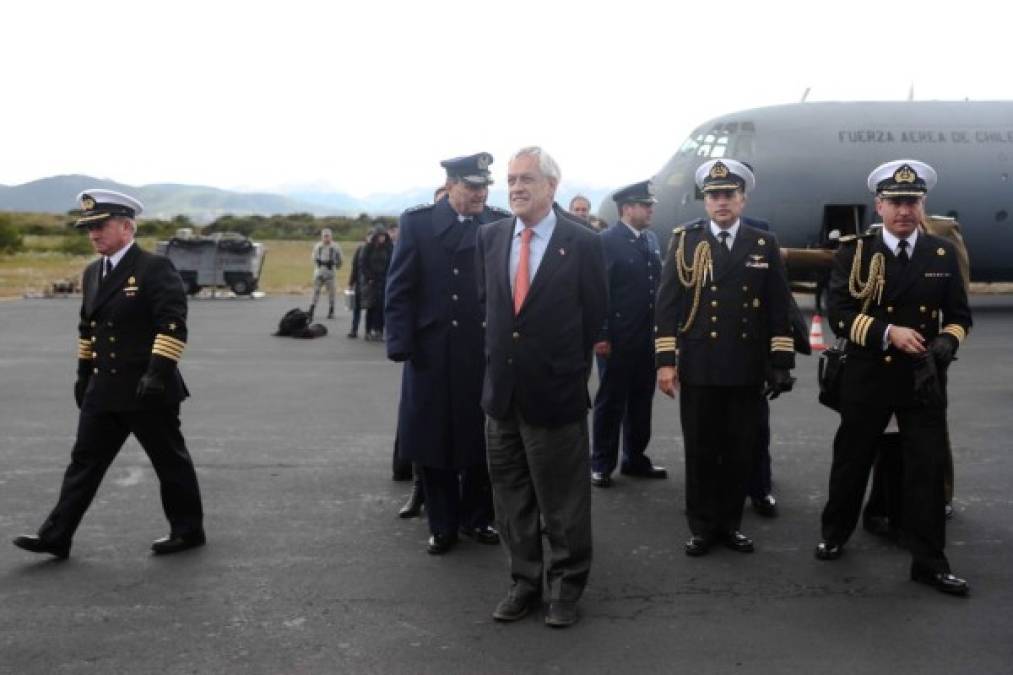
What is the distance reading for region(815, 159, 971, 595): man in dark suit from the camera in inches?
195

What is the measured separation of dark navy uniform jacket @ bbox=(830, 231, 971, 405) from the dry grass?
25.1 metres

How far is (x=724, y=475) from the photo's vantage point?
18.2 feet

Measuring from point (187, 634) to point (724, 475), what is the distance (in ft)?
9.12

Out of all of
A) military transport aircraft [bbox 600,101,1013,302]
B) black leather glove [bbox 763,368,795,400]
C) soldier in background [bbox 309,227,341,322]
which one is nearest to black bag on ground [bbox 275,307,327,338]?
soldier in background [bbox 309,227,341,322]

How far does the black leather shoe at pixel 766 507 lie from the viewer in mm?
6184

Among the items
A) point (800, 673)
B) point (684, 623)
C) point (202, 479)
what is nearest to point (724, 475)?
point (684, 623)

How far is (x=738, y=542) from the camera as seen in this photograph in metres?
5.48

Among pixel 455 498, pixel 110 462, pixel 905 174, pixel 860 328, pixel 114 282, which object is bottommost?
pixel 455 498

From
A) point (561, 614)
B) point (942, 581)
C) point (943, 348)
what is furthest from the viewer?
point (943, 348)

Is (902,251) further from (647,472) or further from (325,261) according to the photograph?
(325,261)

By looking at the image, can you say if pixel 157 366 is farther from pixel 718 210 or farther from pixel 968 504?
pixel 968 504

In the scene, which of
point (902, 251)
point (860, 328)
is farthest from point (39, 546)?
point (902, 251)

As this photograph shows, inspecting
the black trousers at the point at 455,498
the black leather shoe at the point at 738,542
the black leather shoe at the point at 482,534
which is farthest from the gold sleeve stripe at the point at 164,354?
the black leather shoe at the point at 738,542

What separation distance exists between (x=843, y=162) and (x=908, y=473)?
48.4 ft
